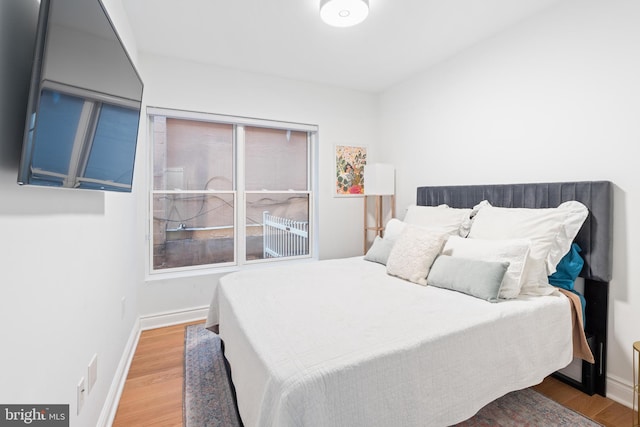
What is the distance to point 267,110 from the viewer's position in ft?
11.5

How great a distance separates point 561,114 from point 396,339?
2072mm

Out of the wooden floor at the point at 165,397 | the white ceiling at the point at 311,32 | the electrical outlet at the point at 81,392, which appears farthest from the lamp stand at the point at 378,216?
the electrical outlet at the point at 81,392

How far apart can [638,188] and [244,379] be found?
250 centimetres

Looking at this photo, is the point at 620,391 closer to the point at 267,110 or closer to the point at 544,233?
the point at 544,233

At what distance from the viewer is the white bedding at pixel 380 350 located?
115 centimetres

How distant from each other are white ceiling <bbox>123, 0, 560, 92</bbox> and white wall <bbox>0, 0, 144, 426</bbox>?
5.19ft

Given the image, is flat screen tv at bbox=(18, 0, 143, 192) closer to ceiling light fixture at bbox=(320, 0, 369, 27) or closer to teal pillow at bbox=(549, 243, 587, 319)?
ceiling light fixture at bbox=(320, 0, 369, 27)

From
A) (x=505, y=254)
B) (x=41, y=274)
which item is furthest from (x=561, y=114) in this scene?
(x=41, y=274)

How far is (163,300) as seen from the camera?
3.08 m

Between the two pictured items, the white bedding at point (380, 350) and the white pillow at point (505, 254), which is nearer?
the white bedding at point (380, 350)

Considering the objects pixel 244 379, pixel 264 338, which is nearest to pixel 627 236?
pixel 264 338

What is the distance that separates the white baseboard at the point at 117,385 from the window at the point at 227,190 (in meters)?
0.87

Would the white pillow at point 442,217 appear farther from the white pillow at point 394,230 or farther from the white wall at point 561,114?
the white wall at point 561,114

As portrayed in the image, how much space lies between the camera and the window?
10.7 ft
